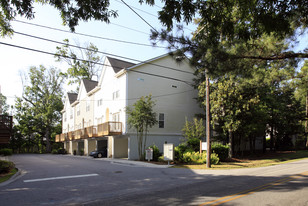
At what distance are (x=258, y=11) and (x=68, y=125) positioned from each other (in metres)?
44.2

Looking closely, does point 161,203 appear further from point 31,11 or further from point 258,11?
point 31,11

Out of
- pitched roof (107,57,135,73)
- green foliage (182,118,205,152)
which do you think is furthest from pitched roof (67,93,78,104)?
green foliage (182,118,205,152)

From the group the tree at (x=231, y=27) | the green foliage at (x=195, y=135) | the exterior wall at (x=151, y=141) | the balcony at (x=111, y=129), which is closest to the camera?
the tree at (x=231, y=27)

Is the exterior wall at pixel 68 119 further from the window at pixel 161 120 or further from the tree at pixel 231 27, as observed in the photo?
the tree at pixel 231 27

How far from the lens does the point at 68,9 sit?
8.15 meters

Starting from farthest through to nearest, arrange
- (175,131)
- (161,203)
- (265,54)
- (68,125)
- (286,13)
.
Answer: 1. (68,125)
2. (175,131)
3. (265,54)
4. (286,13)
5. (161,203)

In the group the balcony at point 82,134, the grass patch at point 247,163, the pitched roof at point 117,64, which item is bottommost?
the grass patch at point 247,163

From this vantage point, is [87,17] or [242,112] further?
[242,112]

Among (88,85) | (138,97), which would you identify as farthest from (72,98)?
(138,97)

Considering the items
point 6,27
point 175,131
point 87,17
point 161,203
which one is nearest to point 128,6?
point 87,17

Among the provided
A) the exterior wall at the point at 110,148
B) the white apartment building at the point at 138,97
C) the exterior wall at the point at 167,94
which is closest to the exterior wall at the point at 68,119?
the white apartment building at the point at 138,97

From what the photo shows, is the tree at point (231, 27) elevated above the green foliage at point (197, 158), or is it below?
above

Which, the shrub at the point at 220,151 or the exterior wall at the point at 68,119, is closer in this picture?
the shrub at the point at 220,151

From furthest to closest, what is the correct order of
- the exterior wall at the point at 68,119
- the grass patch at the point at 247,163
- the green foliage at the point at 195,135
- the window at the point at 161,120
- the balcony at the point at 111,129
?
the exterior wall at the point at 68,119 < the window at the point at 161,120 < the balcony at the point at 111,129 < the green foliage at the point at 195,135 < the grass patch at the point at 247,163
